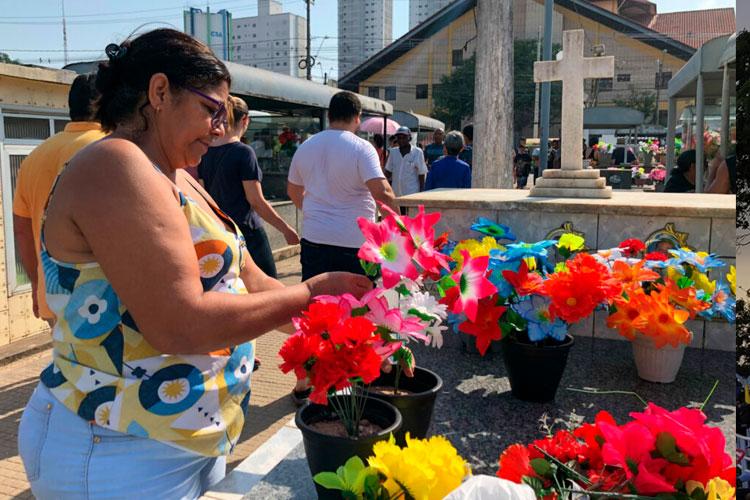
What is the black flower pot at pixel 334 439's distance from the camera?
1.33 m

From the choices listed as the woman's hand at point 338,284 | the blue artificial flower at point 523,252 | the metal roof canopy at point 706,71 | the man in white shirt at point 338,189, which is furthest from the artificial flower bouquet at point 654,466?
the metal roof canopy at point 706,71

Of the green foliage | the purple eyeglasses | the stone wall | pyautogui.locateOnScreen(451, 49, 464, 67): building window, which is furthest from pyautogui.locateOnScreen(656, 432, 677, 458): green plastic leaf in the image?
pyautogui.locateOnScreen(451, 49, 464, 67): building window

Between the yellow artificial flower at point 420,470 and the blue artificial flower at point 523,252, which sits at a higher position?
the blue artificial flower at point 523,252

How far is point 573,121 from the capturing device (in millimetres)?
3994

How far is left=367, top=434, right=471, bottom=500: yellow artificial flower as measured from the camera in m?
1.08

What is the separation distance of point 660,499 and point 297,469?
0.95 metres

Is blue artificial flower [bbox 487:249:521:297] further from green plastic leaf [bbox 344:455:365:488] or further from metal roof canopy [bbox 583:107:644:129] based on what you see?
metal roof canopy [bbox 583:107:644:129]

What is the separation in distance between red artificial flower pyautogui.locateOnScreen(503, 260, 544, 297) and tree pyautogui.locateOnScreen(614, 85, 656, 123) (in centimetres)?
4347

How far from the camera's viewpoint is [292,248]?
952 cm

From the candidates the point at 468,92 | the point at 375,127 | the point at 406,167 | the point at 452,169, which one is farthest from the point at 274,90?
the point at 468,92

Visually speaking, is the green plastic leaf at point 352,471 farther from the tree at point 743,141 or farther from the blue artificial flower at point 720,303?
the blue artificial flower at point 720,303

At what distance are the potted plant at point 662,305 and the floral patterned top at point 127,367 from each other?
1.38 metres

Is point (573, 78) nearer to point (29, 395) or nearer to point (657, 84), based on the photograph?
point (29, 395)

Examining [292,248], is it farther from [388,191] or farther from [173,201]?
[173,201]
